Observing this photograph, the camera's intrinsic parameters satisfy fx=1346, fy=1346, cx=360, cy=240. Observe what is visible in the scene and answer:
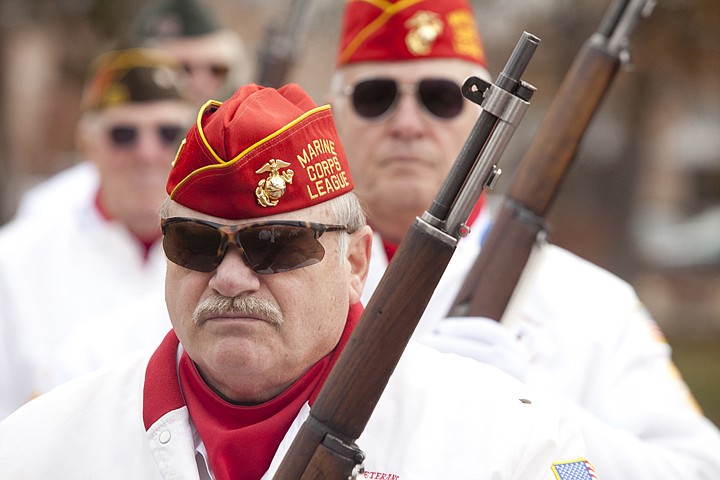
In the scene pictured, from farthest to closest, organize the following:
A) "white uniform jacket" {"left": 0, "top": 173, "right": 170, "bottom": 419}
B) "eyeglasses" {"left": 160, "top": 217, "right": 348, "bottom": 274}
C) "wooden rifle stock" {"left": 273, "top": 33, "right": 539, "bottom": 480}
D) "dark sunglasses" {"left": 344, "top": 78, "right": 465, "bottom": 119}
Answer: "white uniform jacket" {"left": 0, "top": 173, "right": 170, "bottom": 419} < "dark sunglasses" {"left": 344, "top": 78, "right": 465, "bottom": 119} < "eyeglasses" {"left": 160, "top": 217, "right": 348, "bottom": 274} < "wooden rifle stock" {"left": 273, "top": 33, "right": 539, "bottom": 480}

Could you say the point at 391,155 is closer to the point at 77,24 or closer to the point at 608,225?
the point at 608,225

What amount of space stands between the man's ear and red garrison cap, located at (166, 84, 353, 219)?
0.17 meters

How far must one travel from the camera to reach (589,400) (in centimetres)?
471

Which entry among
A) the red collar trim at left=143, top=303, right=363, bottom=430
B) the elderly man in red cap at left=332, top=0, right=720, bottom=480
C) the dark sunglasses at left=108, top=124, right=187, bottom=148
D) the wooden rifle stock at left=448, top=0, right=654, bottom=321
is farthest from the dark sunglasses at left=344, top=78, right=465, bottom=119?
the dark sunglasses at left=108, top=124, right=187, bottom=148

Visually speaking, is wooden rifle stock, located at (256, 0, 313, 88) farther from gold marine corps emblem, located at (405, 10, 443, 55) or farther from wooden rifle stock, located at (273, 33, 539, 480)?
wooden rifle stock, located at (273, 33, 539, 480)

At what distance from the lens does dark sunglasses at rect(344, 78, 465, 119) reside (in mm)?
4926

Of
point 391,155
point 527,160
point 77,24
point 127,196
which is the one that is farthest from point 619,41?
point 77,24

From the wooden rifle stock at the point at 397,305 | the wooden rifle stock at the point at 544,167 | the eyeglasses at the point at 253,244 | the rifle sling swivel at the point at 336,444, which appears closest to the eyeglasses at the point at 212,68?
the wooden rifle stock at the point at 544,167

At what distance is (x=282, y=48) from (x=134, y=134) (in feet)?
2.96

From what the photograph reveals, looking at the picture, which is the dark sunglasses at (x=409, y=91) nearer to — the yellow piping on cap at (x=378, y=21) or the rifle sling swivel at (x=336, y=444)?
the yellow piping on cap at (x=378, y=21)

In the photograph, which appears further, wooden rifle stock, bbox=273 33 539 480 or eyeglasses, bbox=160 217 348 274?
eyeglasses, bbox=160 217 348 274

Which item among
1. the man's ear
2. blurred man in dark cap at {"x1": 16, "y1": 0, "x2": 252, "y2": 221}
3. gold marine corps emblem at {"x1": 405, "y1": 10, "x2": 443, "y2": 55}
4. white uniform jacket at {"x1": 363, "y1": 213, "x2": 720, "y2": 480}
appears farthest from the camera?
blurred man in dark cap at {"x1": 16, "y1": 0, "x2": 252, "y2": 221}

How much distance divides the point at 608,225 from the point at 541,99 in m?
3.82

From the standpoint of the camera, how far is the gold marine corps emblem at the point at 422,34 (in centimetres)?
505
